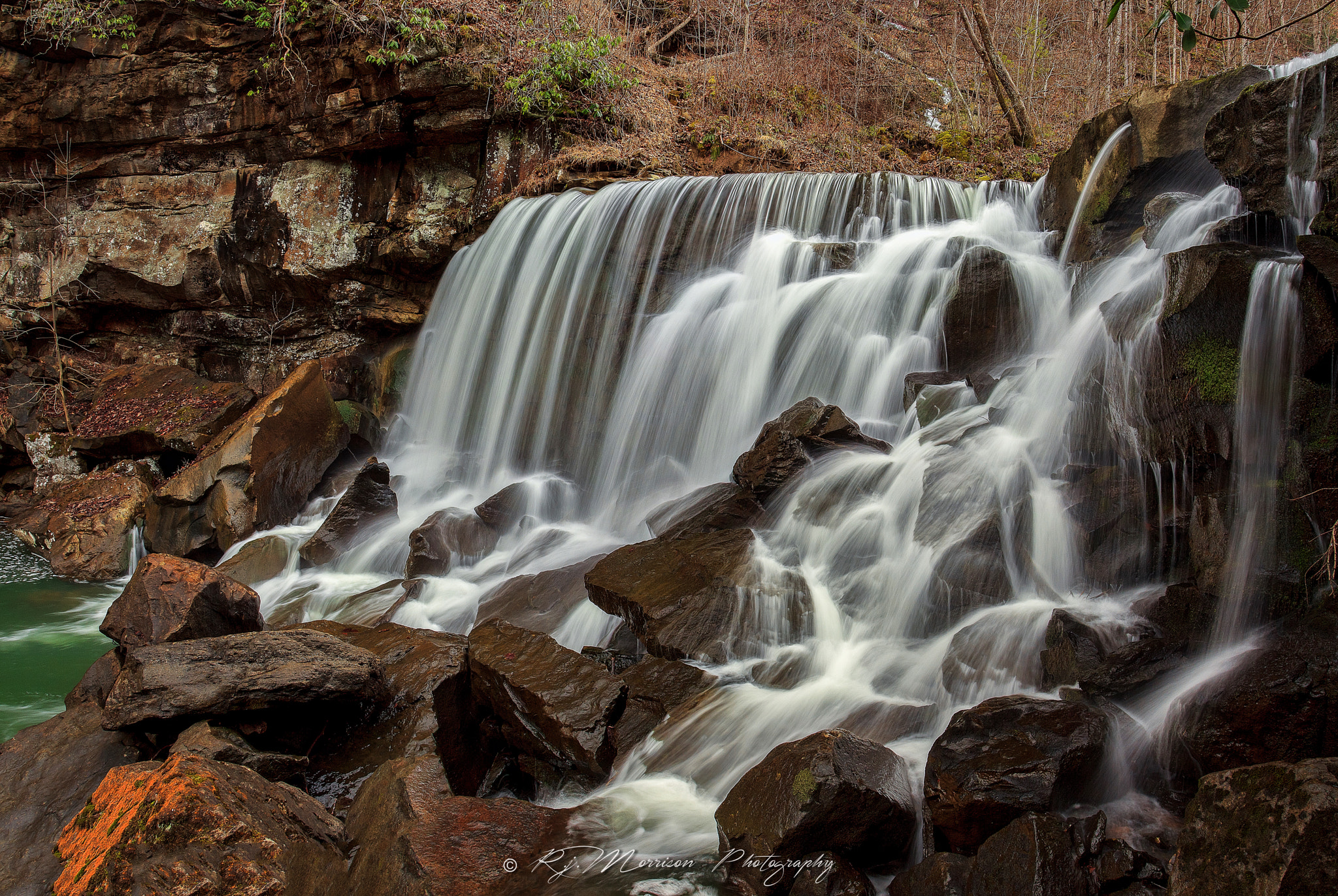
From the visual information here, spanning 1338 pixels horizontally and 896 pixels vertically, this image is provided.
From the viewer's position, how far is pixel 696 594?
5.12 metres

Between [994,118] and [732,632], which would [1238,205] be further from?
[994,118]

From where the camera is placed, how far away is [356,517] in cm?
829

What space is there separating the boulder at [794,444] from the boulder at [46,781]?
430 centimetres

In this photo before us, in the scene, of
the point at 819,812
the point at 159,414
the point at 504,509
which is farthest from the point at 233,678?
the point at 159,414

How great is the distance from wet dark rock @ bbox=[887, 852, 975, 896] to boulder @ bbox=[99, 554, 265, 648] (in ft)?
12.8

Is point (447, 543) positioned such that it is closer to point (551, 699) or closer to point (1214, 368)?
point (551, 699)

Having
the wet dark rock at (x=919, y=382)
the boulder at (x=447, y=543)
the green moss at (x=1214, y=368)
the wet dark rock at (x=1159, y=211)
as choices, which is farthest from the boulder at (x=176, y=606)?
the wet dark rock at (x=1159, y=211)

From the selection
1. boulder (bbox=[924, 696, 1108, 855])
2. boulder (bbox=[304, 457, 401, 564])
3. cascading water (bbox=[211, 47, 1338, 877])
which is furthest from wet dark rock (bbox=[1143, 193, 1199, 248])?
boulder (bbox=[304, 457, 401, 564])

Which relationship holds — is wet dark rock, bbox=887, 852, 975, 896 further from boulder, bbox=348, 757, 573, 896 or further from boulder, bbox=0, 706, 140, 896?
boulder, bbox=0, 706, 140, 896

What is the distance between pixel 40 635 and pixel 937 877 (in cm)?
817

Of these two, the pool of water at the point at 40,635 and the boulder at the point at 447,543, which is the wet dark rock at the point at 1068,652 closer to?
the boulder at the point at 447,543

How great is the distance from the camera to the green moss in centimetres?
418

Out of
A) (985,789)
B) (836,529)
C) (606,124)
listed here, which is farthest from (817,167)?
(985,789)

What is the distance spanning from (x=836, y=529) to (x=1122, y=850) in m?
3.02
